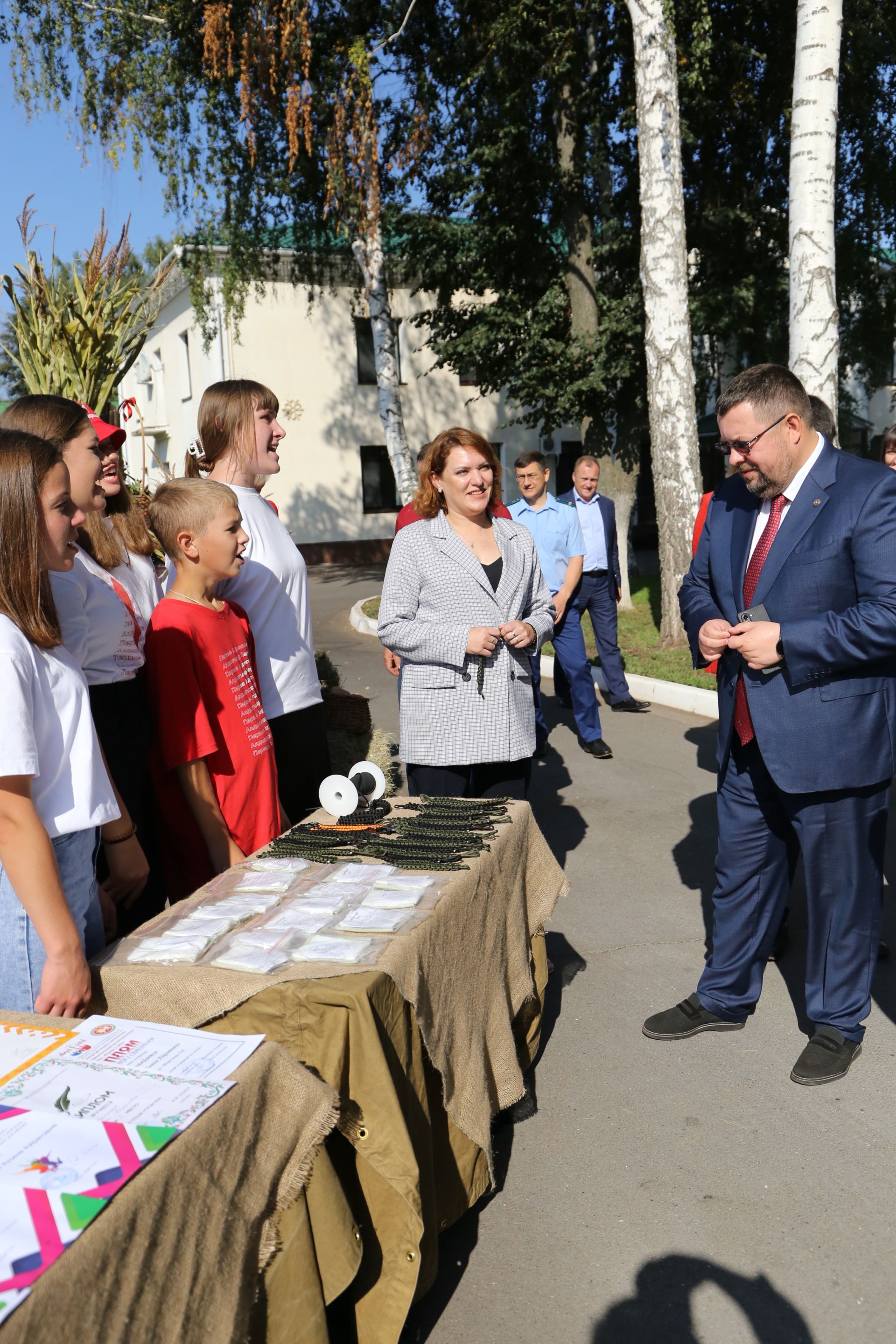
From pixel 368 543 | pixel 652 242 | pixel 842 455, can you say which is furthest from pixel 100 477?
pixel 368 543

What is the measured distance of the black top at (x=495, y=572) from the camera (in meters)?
3.76

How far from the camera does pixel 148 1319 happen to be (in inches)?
57.4

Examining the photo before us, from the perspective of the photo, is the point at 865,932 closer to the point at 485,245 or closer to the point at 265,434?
the point at 265,434

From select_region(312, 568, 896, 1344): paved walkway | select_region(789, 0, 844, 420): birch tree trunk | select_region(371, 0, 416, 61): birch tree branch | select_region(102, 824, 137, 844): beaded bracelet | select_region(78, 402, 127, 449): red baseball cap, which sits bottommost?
select_region(312, 568, 896, 1344): paved walkway

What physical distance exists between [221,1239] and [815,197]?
29.4ft

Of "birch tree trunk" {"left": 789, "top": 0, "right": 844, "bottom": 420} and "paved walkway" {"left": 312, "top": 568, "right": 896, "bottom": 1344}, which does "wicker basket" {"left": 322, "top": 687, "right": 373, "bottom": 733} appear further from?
"birch tree trunk" {"left": 789, "top": 0, "right": 844, "bottom": 420}

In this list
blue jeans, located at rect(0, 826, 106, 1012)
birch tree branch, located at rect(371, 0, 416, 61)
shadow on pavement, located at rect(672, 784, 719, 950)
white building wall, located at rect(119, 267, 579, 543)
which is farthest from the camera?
white building wall, located at rect(119, 267, 579, 543)

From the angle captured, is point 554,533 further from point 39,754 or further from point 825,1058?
point 39,754

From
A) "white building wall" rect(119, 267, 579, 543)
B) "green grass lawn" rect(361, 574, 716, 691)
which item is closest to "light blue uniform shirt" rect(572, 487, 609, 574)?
"green grass lawn" rect(361, 574, 716, 691)

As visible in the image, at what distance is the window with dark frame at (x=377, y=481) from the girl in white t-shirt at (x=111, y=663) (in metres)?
26.0

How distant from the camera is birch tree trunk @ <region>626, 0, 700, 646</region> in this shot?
9.92 metres

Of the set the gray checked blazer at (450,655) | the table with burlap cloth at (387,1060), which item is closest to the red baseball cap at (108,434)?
the gray checked blazer at (450,655)

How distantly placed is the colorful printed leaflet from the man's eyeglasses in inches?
89.2

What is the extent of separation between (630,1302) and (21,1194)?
5.14 feet
